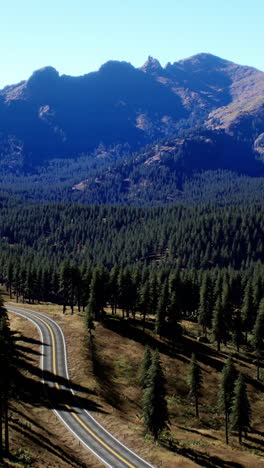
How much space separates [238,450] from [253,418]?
54.8ft

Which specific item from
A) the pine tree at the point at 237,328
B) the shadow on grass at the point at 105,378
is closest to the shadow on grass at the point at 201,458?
the shadow on grass at the point at 105,378

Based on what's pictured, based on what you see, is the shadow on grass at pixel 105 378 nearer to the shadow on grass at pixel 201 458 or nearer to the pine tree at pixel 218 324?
→ the shadow on grass at pixel 201 458

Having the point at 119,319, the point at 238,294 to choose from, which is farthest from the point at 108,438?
the point at 238,294

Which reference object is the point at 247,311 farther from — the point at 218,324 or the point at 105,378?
the point at 105,378

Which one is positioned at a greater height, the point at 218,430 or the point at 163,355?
the point at 163,355

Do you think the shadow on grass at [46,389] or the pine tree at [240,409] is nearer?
the shadow on grass at [46,389]

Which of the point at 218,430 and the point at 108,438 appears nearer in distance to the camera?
the point at 108,438

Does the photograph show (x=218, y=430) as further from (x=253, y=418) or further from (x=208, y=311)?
(x=208, y=311)

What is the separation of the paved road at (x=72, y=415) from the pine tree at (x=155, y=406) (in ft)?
19.5

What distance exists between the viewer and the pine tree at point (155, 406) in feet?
193

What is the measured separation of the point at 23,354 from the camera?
79562 mm

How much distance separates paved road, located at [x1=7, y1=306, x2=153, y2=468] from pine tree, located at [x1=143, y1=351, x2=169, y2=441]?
5.94m

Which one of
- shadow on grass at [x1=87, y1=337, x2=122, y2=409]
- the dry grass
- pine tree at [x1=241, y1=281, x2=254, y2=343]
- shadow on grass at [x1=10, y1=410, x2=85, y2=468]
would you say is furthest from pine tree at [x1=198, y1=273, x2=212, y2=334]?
shadow on grass at [x1=10, y1=410, x2=85, y2=468]

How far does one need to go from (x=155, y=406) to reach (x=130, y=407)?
47.2 ft
